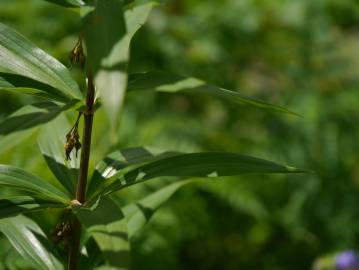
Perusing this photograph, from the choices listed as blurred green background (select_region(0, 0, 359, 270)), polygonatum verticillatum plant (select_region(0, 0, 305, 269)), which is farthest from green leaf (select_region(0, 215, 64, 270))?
blurred green background (select_region(0, 0, 359, 270))

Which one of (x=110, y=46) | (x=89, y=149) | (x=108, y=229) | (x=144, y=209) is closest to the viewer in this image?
(x=110, y=46)

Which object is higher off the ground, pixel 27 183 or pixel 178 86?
pixel 178 86

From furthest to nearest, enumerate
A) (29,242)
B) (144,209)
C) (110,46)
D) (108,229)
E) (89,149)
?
(144,209), (29,242), (89,149), (108,229), (110,46)

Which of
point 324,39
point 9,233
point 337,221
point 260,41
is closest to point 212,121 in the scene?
point 260,41

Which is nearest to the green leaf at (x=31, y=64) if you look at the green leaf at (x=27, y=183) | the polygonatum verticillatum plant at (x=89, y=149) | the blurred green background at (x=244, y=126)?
the polygonatum verticillatum plant at (x=89, y=149)

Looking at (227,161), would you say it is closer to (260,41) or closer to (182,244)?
(182,244)

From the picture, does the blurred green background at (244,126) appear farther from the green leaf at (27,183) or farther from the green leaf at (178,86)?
the green leaf at (178,86)

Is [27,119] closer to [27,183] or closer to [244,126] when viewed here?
[27,183]

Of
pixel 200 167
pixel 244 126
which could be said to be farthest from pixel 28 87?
pixel 244 126
